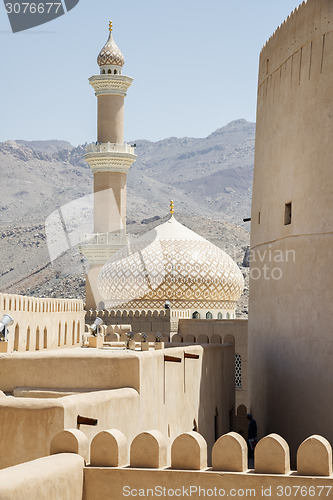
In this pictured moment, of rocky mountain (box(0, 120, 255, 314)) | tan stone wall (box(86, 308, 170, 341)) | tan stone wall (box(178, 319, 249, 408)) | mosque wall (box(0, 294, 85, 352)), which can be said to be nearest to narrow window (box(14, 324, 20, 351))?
mosque wall (box(0, 294, 85, 352))

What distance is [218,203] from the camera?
110000 millimetres

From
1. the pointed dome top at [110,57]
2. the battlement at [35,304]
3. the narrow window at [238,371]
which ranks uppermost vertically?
the pointed dome top at [110,57]

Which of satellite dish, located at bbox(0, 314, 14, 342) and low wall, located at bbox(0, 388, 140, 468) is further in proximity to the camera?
satellite dish, located at bbox(0, 314, 14, 342)

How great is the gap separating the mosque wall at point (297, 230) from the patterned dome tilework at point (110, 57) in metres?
15.8

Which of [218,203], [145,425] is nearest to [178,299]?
[145,425]

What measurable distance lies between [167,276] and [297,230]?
51.5 feet

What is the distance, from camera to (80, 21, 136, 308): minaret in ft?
88.8

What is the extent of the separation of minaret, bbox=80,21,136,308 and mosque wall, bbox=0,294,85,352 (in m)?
11.2

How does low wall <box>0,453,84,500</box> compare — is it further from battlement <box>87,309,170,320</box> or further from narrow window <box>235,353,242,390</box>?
battlement <box>87,309,170,320</box>

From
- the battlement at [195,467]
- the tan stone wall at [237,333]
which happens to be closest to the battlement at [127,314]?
the tan stone wall at [237,333]

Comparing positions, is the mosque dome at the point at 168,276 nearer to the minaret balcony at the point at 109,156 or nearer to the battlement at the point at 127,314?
the battlement at the point at 127,314

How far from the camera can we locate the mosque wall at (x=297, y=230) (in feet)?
32.5

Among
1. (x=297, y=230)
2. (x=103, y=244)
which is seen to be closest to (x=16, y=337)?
(x=297, y=230)

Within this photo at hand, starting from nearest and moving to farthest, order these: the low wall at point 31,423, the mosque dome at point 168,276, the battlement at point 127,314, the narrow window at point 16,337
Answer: the low wall at point 31,423
the narrow window at point 16,337
the battlement at point 127,314
the mosque dome at point 168,276
